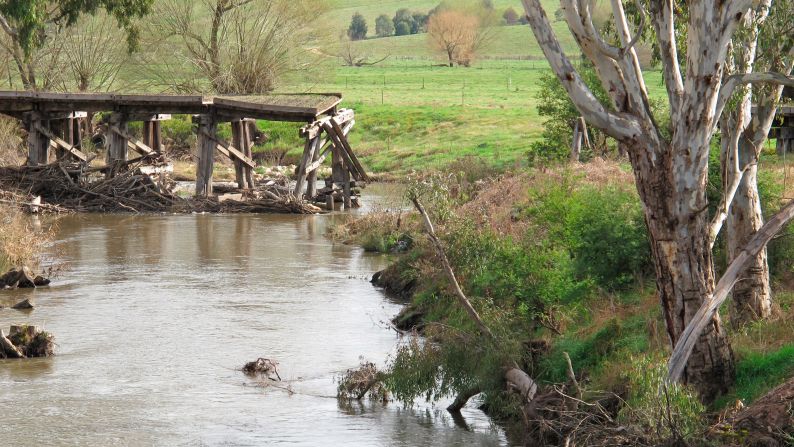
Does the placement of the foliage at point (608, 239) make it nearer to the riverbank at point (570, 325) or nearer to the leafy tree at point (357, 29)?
the riverbank at point (570, 325)

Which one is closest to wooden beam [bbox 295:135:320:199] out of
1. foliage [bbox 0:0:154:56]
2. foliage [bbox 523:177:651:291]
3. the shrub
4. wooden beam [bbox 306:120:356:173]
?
wooden beam [bbox 306:120:356:173]

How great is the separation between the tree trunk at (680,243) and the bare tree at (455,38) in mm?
86149

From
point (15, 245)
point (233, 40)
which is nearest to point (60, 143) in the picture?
point (15, 245)

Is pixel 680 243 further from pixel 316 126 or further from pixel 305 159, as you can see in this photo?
pixel 305 159

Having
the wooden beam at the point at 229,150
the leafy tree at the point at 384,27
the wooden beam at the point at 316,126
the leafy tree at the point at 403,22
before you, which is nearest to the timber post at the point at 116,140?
the wooden beam at the point at 229,150

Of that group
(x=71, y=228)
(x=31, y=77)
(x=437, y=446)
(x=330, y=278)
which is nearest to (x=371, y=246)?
(x=330, y=278)

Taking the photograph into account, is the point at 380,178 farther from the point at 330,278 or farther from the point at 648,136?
the point at 648,136

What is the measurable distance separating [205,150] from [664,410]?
22.7m

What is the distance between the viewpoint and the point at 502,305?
13531 millimetres

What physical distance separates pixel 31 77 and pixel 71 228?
1748 cm

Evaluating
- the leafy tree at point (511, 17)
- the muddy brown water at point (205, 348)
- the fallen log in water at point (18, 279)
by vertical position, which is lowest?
the muddy brown water at point (205, 348)

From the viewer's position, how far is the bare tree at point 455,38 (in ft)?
315

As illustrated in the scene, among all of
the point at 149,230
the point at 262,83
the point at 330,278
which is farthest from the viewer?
the point at 262,83

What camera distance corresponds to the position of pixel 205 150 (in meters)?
29.9
